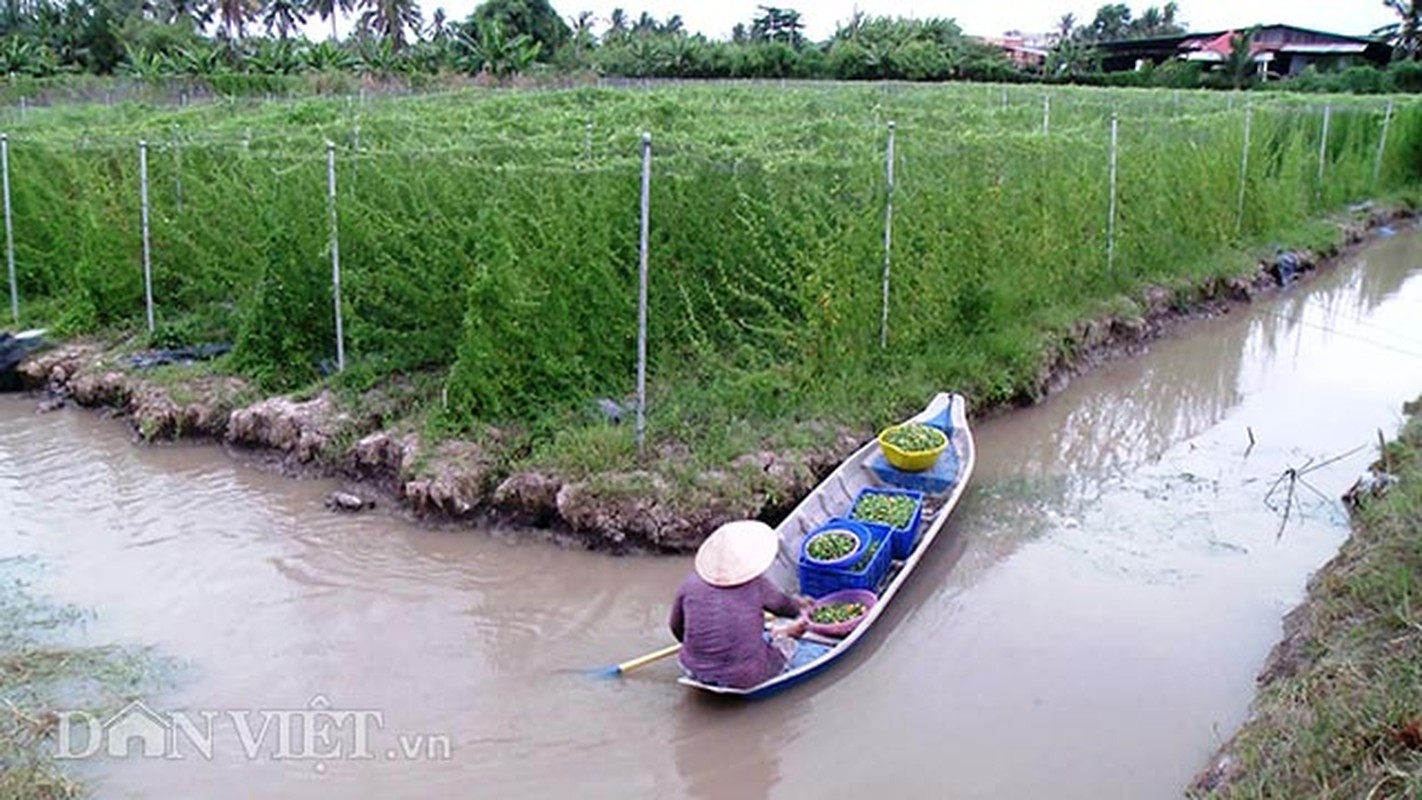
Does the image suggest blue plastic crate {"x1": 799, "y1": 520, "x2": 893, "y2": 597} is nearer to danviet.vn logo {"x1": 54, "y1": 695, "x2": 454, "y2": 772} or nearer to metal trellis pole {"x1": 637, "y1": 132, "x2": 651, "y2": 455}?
metal trellis pole {"x1": 637, "y1": 132, "x2": 651, "y2": 455}

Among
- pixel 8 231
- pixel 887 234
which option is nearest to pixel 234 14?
pixel 8 231

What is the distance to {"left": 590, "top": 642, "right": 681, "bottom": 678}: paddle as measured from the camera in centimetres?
552

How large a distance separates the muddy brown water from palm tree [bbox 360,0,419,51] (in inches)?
1719

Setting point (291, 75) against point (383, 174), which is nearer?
point (383, 174)

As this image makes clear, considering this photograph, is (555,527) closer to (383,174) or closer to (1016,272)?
(383,174)

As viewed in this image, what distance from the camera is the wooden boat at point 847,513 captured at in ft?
17.9

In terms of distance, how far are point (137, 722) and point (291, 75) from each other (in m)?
31.1

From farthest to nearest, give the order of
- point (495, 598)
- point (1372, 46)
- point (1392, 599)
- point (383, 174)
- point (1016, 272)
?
point (1372, 46) < point (1016, 272) < point (383, 174) < point (495, 598) < point (1392, 599)

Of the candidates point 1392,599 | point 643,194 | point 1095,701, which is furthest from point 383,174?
point 1392,599

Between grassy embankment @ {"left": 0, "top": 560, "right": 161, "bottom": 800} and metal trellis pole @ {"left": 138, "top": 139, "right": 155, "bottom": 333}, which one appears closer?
grassy embankment @ {"left": 0, "top": 560, "right": 161, "bottom": 800}

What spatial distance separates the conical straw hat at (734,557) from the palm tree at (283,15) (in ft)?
171

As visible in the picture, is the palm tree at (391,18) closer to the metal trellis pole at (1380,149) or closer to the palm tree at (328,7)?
the palm tree at (328,7)

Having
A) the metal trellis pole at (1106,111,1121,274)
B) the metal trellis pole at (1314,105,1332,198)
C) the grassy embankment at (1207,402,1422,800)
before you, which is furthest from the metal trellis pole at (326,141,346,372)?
the metal trellis pole at (1314,105,1332,198)

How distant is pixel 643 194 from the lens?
7.03 metres
